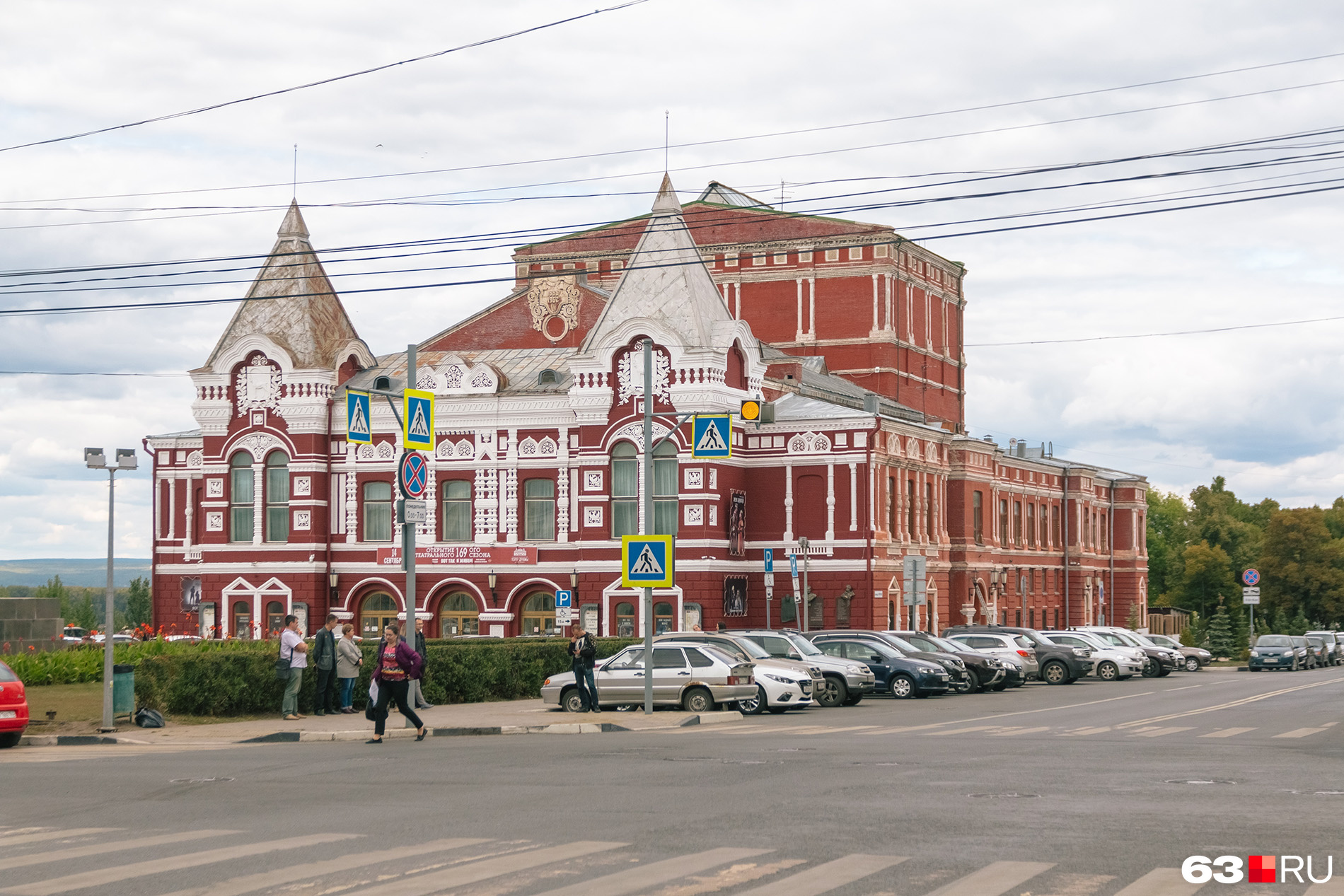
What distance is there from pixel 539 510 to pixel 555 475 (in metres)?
1.39

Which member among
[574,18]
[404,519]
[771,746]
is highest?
[574,18]

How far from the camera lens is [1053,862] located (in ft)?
37.7

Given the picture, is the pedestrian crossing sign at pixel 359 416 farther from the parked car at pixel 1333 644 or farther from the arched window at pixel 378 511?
the parked car at pixel 1333 644

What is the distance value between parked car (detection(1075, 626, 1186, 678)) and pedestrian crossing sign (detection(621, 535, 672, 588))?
23.9m

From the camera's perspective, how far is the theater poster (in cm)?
5456

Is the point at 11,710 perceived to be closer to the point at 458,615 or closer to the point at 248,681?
the point at 248,681

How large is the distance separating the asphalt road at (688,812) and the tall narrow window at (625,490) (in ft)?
96.7

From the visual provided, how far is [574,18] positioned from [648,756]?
417 inches

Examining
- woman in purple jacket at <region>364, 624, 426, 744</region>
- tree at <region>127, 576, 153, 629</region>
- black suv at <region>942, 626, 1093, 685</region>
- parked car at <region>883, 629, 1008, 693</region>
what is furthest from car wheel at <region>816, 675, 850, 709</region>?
tree at <region>127, 576, 153, 629</region>

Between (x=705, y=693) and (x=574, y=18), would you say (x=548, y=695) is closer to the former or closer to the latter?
(x=705, y=693)

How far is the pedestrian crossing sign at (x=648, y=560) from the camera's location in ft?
98.4

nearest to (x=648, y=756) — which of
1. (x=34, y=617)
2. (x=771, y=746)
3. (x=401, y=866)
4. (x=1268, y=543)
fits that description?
(x=771, y=746)

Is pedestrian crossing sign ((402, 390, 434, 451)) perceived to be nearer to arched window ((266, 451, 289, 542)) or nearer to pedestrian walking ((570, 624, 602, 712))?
pedestrian walking ((570, 624, 602, 712))

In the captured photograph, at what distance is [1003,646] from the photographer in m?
43.0
